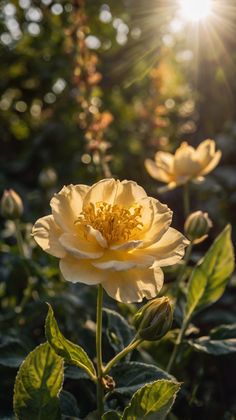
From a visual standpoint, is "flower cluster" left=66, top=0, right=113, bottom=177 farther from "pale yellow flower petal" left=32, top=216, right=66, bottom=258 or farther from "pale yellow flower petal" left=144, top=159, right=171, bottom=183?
"pale yellow flower petal" left=32, top=216, right=66, bottom=258

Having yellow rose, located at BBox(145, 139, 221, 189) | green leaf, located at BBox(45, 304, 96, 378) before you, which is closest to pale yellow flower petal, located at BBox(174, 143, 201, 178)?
yellow rose, located at BBox(145, 139, 221, 189)

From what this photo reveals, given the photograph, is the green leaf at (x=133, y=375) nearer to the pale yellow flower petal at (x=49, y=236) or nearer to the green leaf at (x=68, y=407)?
the green leaf at (x=68, y=407)

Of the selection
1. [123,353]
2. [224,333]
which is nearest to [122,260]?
[123,353]

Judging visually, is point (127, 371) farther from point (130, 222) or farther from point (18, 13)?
point (18, 13)

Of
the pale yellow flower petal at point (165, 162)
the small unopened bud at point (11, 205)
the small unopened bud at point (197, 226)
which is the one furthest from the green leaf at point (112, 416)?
the pale yellow flower petal at point (165, 162)

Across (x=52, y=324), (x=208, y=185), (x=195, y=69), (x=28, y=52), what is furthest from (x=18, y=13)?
(x=52, y=324)

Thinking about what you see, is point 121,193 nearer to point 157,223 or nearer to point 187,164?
point 157,223
